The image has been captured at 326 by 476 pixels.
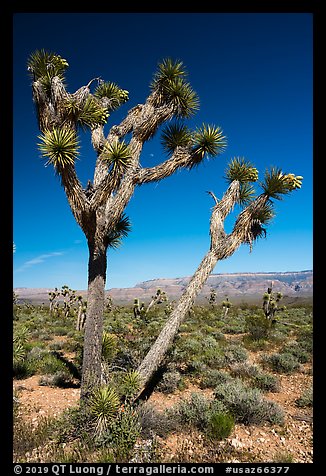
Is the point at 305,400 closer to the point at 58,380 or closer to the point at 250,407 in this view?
the point at 250,407

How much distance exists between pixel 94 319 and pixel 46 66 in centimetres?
553

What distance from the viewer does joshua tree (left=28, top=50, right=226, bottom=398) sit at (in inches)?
215

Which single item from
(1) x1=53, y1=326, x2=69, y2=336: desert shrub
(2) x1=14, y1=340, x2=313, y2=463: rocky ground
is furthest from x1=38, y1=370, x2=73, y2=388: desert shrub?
(1) x1=53, y1=326, x2=69, y2=336: desert shrub

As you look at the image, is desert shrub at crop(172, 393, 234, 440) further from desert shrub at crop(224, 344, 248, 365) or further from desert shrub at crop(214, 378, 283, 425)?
desert shrub at crop(224, 344, 248, 365)

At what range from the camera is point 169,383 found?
7.34 meters

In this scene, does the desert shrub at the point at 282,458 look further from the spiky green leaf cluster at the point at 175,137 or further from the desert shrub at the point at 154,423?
the spiky green leaf cluster at the point at 175,137

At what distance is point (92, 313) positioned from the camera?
6008mm

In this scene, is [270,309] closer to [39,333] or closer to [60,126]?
[39,333]

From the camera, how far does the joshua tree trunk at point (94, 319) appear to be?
18.7 feet

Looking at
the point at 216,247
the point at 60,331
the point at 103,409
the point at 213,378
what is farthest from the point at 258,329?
the point at 103,409

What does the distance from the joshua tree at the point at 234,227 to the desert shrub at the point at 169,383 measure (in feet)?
5.17

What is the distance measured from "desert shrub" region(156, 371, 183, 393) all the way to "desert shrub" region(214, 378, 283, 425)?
1396mm
